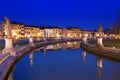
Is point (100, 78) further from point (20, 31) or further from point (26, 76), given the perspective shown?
point (20, 31)

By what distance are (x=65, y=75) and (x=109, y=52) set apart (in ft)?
49.2

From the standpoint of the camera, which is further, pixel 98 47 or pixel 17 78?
pixel 98 47

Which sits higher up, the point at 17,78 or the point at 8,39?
the point at 8,39

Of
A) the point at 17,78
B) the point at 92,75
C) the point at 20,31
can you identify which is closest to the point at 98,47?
the point at 92,75

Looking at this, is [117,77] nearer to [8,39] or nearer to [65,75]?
[65,75]

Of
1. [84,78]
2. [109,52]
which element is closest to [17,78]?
[84,78]

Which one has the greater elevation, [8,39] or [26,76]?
[8,39]

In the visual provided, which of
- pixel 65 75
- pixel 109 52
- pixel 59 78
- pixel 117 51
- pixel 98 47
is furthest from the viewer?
pixel 98 47

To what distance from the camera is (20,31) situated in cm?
18888

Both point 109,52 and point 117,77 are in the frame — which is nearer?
point 117,77

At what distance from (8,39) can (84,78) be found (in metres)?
14.9

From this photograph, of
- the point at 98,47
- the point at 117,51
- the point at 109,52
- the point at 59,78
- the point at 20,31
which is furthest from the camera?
the point at 20,31

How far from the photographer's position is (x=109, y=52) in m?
37.6

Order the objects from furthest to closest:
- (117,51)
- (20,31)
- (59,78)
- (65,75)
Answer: (20,31) < (117,51) < (65,75) < (59,78)
